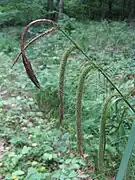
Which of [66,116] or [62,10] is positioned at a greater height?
[62,10]

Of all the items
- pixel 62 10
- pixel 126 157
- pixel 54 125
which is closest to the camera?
pixel 126 157

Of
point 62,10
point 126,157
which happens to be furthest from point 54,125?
point 62,10

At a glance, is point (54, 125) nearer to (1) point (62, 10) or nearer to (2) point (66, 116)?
(2) point (66, 116)

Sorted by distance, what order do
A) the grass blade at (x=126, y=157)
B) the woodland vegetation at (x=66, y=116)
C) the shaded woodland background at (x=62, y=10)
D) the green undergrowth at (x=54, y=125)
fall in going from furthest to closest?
the shaded woodland background at (x=62, y=10) < the green undergrowth at (x=54, y=125) < the woodland vegetation at (x=66, y=116) < the grass blade at (x=126, y=157)

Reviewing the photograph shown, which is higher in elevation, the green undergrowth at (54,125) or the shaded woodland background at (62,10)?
the shaded woodland background at (62,10)

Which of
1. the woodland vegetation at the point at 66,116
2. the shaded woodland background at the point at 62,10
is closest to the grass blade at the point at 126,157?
the woodland vegetation at the point at 66,116

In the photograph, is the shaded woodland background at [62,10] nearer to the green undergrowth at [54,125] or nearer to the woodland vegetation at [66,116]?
the woodland vegetation at [66,116]

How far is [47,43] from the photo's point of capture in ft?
24.0

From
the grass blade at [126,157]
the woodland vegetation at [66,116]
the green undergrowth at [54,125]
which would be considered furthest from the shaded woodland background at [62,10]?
the grass blade at [126,157]

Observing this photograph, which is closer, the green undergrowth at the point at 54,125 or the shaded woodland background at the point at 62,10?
the green undergrowth at the point at 54,125

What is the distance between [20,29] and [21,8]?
27.1 inches

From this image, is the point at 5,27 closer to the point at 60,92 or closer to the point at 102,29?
the point at 102,29

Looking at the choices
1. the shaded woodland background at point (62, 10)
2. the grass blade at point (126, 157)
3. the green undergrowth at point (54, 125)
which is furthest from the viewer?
the shaded woodland background at point (62, 10)

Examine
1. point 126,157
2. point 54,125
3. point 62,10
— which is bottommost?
point 54,125
